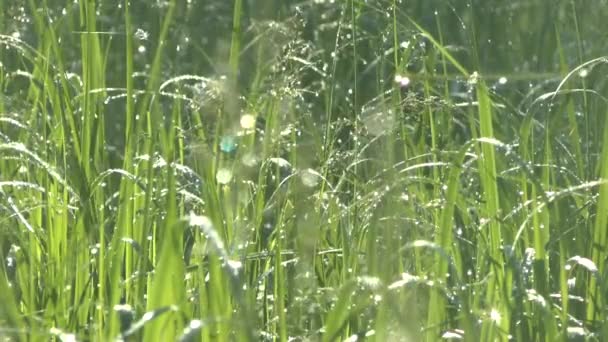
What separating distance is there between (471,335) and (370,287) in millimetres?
150

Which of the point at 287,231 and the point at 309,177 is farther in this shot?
the point at 287,231

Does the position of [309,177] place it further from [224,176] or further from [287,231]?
[287,231]

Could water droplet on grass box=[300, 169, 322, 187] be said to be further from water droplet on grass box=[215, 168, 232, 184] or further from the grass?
water droplet on grass box=[215, 168, 232, 184]

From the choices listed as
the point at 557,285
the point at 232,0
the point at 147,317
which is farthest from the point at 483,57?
the point at 147,317

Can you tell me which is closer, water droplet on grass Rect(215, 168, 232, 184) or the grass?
the grass

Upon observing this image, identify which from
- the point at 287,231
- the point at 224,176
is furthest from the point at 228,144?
the point at 287,231

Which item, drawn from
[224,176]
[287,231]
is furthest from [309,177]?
[287,231]

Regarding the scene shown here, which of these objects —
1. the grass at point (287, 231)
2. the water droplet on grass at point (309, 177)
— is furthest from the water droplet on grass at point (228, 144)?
the water droplet on grass at point (309, 177)

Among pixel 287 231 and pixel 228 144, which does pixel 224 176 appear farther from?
pixel 287 231

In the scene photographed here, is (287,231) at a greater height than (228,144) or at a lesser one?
lesser

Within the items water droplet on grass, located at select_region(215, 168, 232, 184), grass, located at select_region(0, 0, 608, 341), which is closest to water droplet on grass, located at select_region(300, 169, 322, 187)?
grass, located at select_region(0, 0, 608, 341)

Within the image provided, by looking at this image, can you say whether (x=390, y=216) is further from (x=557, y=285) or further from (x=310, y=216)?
(x=557, y=285)

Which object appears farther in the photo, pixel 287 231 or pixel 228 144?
pixel 287 231

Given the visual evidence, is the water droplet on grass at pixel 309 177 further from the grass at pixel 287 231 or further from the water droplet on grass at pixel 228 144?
the water droplet on grass at pixel 228 144
